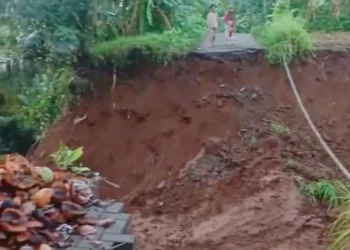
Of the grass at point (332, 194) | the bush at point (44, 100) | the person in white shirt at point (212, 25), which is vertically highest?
the person in white shirt at point (212, 25)

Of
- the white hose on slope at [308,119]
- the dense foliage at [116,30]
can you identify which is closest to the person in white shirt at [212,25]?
the dense foliage at [116,30]

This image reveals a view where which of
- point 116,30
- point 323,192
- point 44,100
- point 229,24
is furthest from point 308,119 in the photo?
point 44,100

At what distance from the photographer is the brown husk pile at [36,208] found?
1.81 meters

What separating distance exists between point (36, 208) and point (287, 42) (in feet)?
8.52

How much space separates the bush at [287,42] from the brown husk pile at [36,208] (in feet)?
7.53

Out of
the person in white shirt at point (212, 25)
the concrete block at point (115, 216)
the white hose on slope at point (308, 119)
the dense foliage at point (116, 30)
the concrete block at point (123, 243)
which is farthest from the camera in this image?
the person in white shirt at point (212, 25)

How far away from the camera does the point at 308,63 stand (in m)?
4.13

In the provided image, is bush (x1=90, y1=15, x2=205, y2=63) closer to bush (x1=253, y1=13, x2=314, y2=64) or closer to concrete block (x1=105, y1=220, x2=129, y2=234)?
bush (x1=253, y1=13, x2=314, y2=64)

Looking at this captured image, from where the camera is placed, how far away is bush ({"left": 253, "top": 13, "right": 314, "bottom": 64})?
13.2 feet

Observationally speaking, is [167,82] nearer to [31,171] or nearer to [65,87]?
[65,87]

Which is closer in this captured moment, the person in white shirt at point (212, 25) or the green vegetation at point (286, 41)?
the green vegetation at point (286, 41)

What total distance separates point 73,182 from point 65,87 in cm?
238

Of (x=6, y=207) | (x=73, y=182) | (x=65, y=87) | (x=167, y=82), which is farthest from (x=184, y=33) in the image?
(x=6, y=207)

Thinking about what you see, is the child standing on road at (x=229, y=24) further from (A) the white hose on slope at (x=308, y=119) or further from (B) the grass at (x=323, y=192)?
(B) the grass at (x=323, y=192)
